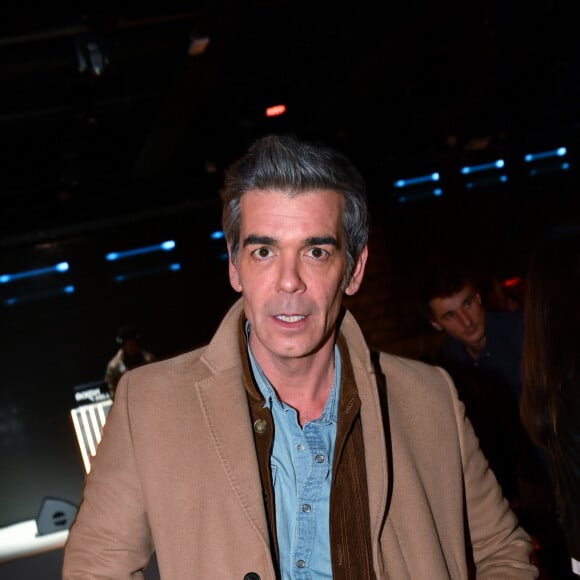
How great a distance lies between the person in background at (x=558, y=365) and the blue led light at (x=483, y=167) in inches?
320

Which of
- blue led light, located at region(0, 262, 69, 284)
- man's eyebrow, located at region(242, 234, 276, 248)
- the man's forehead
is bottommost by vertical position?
the man's forehead

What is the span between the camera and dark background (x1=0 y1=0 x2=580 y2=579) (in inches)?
256

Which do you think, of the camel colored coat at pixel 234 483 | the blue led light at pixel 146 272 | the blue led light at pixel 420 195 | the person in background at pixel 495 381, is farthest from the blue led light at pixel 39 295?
the camel colored coat at pixel 234 483

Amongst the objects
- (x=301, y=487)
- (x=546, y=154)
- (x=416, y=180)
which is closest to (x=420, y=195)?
(x=416, y=180)

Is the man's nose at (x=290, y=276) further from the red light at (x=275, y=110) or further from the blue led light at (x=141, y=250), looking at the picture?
the blue led light at (x=141, y=250)

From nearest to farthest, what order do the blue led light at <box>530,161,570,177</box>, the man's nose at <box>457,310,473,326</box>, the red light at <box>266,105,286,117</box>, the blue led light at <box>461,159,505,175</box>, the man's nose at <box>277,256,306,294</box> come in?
the man's nose at <box>277,256,306,294</box>, the man's nose at <box>457,310,473,326</box>, the red light at <box>266,105,286,117</box>, the blue led light at <box>461,159,505,175</box>, the blue led light at <box>530,161,570,177</box>

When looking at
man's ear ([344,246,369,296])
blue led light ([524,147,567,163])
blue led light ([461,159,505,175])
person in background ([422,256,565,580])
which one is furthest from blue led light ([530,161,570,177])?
man's ear ([344,246,369,296])

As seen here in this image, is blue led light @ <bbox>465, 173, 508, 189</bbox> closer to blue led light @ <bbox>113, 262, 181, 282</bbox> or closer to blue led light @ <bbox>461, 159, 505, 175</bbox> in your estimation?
blue led light @ <bbox>461, 159, 505, 175</bbox>

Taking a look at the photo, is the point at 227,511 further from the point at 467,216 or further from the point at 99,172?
the point at 467,216

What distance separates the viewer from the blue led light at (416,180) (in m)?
9.84

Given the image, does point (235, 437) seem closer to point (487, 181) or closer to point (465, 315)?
point (465, 315)

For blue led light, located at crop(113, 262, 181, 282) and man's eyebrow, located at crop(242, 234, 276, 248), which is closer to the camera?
man's eyebrow, located at crop(242, 234, 276, 248)

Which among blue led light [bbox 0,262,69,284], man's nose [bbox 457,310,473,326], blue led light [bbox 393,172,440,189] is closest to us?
man's nose [bbox 457,310,473,326]

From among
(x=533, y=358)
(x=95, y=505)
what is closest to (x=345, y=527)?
(x=95, y=505)
